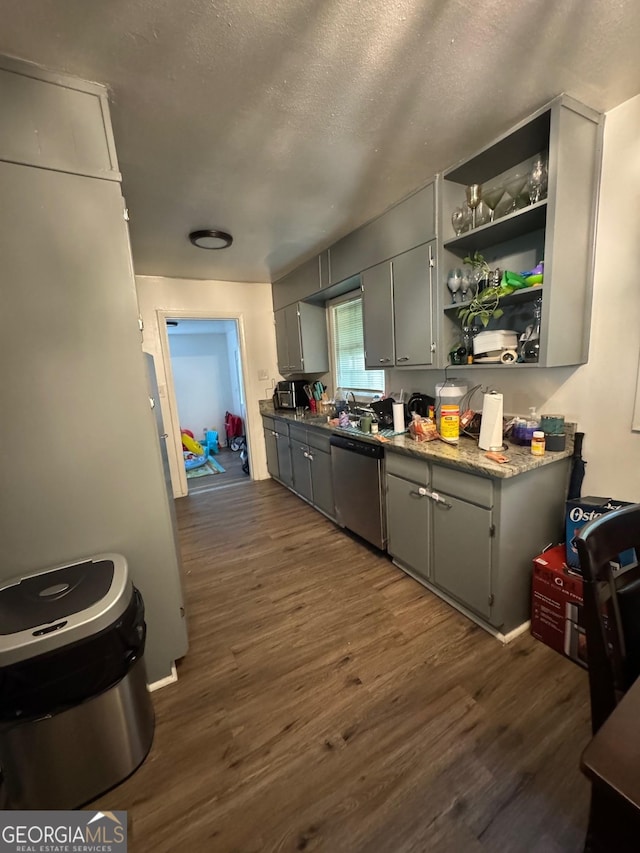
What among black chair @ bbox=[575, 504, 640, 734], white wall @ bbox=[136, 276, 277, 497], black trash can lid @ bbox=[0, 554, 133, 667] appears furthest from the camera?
white wall @ bbox=[136, 276, 277, 497]

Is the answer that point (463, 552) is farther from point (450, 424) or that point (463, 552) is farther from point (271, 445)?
point (271, 445)

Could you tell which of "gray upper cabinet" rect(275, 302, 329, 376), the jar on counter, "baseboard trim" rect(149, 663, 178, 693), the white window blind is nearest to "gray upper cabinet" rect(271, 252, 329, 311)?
"gray upper cabinet" rect(275, 302, 329, 376)

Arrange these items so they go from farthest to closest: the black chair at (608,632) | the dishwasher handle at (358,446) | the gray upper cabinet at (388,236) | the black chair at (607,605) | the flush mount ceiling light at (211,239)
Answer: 1. the flush mount ceiling light at (211,239)
2. the dishwasher handle at (358,446)
3. the gray upper cabinet at (388,236)
4. the black chair at (607,605)
5. the black chair at (608,632)

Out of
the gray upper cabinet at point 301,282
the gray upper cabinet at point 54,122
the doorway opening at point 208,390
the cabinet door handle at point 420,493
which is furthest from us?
the doorway opening at point 208,390

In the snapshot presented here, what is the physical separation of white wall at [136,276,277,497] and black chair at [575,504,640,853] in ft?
12.6

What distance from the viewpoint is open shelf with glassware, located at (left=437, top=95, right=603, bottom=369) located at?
155 centimetres

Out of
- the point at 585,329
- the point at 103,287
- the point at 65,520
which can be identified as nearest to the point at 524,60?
the point at 585,329

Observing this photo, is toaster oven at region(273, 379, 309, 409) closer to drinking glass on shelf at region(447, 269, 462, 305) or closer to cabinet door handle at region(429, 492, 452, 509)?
drinking glass on shelf at region(447, 269, 462, 305)

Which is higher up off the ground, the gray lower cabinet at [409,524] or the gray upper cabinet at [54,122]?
the gray upper cabinet at [54,122]

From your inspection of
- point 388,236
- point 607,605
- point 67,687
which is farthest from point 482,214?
point 67,687

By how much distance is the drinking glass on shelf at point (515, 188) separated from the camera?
1.73 meters

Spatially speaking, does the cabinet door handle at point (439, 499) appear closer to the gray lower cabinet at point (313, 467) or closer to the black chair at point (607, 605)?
the black chair at point (607, 605)

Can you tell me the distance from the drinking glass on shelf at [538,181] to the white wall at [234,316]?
3143mm

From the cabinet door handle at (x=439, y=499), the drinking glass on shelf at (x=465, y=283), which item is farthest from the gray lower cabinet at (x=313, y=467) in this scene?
the drinking glass on shelf at (x=465, y=283)
